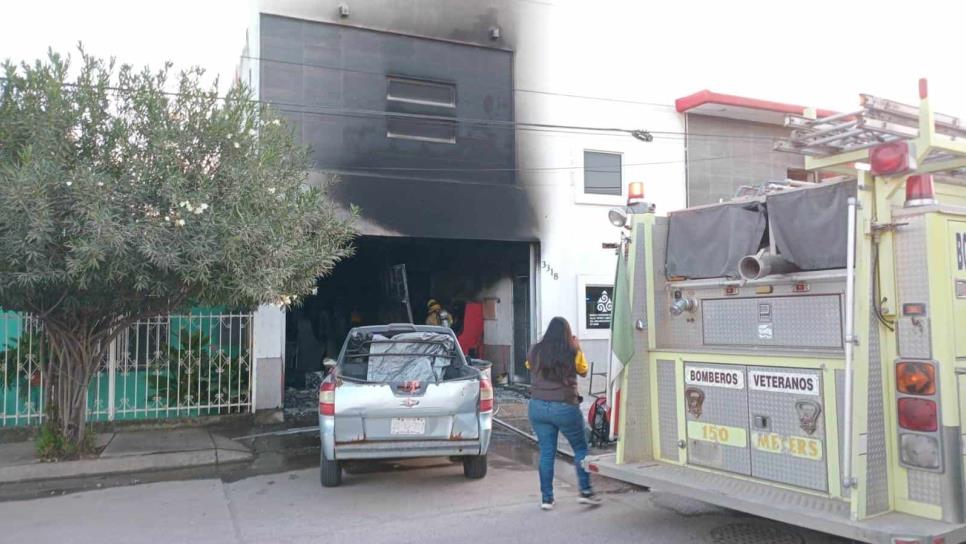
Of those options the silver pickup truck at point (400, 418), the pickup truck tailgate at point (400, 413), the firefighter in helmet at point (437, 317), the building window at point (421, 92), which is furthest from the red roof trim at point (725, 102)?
the pickup truck tailgate at point (400, 413)

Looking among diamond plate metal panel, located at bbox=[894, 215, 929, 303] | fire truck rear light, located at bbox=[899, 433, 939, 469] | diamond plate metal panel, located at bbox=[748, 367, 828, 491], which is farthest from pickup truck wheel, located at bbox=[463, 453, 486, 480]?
diamond plate metal panel, located at bbox=[894, 215, 929, 303]

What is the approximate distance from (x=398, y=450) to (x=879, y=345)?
14.5 ft

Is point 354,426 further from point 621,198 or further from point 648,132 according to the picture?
point 648,132

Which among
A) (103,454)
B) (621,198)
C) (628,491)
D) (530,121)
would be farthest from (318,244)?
(621,198)

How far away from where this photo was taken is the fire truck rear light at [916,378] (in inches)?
166

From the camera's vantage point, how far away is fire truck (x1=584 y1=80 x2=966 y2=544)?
423cm

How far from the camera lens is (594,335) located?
1379 centimetres

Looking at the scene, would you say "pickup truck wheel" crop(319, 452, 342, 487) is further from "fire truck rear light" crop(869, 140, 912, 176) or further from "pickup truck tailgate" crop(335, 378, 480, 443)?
"fire truck rear light" crop(869, 140, 912, 176)

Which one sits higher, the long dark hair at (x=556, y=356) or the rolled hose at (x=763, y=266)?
the rolled hose at (x=763, y=266)

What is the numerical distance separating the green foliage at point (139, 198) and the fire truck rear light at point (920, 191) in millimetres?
5858

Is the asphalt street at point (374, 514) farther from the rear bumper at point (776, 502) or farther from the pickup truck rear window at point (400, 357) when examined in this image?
the pickup truck rear window at point (400, 357)

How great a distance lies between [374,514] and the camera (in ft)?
21.2

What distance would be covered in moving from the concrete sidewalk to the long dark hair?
4.63 meters

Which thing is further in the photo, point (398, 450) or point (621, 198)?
point (621, 198)
